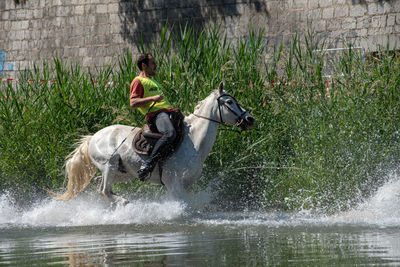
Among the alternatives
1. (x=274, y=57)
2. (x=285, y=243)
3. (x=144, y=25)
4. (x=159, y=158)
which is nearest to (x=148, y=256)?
(x=285, y=243)

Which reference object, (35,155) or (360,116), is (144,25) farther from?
(360,116)

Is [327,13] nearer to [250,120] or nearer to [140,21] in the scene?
[140,21]

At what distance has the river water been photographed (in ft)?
18.9

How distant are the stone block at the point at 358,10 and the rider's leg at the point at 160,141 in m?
10.8

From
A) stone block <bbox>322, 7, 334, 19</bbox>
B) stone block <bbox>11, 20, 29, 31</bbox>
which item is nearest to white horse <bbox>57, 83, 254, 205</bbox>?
stone block <bbox>322, 7, 334, 19</bbox>

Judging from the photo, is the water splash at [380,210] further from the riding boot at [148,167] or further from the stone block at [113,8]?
the stone block at [113,8]

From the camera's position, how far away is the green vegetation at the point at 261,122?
9.76 m

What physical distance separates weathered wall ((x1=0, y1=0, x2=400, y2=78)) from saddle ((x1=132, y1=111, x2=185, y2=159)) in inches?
349

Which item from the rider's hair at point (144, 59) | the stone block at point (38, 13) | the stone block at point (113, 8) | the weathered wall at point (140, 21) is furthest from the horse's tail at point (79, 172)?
the stone block at point (38, 13)

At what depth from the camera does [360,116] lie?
A: 32.6 feet

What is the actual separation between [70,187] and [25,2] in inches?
593

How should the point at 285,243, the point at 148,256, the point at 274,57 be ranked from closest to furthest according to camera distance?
the point at 148,256, the point at 285,243, the point at 274,57

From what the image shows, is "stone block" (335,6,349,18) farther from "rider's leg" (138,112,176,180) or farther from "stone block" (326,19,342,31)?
"rider's leg" (138,112,176,180)

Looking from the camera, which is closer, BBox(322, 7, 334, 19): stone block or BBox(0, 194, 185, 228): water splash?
BBox(0, 194, 185, 228): water splash
